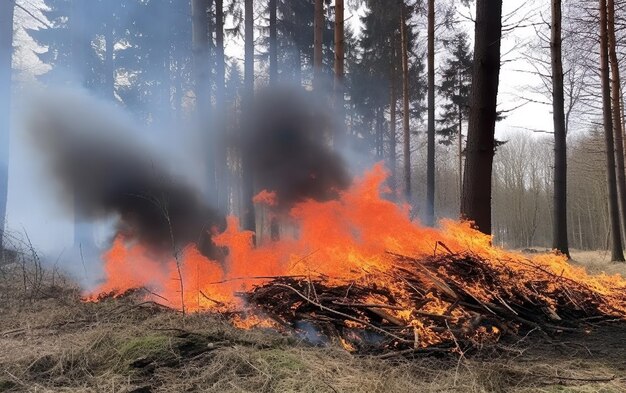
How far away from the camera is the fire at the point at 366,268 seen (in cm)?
516

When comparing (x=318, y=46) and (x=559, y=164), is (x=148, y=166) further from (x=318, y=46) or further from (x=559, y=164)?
(x=559, y=164)

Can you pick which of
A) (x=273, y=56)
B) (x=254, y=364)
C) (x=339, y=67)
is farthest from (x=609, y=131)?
(x=254, y=364)

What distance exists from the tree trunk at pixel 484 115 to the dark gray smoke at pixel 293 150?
9.14 feet

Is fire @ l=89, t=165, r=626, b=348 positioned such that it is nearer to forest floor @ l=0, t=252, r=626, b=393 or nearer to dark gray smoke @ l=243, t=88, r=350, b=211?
forest floor @ l=0, t=252, r=626, b=393

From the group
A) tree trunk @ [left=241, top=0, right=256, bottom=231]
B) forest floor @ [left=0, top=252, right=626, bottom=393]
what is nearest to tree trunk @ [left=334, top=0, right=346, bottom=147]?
tree trunk @ [left=241, top=0, right=256, bottom=231]

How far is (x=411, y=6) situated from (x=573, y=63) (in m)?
6.95

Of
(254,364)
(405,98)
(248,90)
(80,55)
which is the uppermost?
(405,98)

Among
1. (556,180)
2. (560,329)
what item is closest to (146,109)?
(556,180)

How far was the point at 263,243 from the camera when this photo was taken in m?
11.6

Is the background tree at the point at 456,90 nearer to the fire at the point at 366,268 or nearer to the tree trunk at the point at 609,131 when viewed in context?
the tree trunk at the point at 609,131

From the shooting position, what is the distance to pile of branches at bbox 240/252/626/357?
4.46m

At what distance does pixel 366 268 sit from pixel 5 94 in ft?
34.3

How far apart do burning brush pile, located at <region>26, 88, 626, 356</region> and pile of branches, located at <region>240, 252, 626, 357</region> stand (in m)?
0.02

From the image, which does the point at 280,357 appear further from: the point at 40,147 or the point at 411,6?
the point at 411,6
